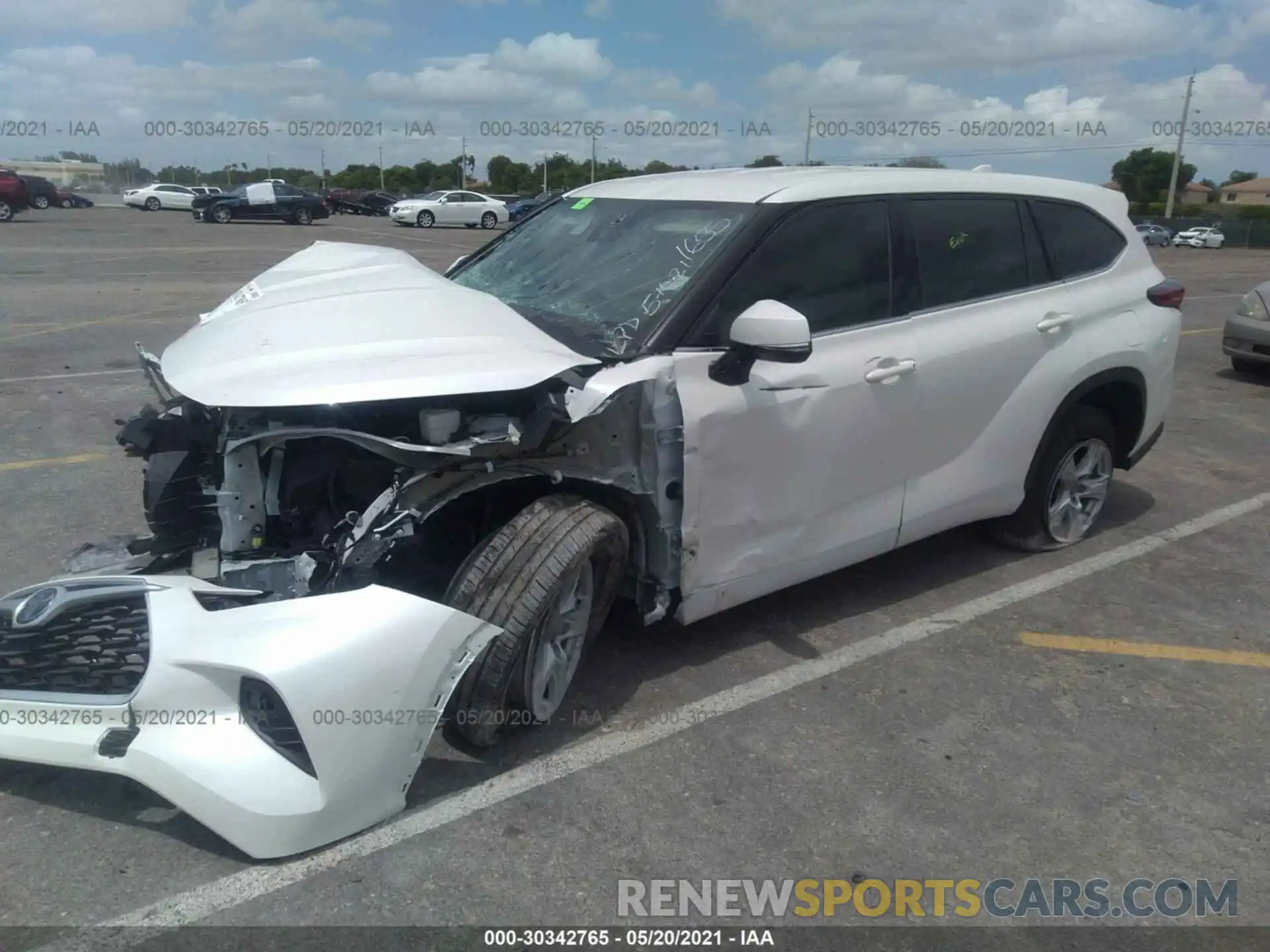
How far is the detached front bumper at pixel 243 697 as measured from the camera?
2.55 meters

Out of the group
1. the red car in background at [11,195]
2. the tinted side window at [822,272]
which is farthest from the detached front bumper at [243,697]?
the red car in background at [11,195]

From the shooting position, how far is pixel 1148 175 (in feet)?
249

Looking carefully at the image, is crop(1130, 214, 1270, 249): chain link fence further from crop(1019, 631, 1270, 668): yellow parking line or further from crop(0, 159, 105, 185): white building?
crop(0, 159, 105, 185): white building

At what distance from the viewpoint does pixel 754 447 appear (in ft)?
11.5

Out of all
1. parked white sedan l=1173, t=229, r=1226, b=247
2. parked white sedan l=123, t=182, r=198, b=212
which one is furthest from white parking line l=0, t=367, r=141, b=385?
parked white sedan l=1173, t=229, r=1226, b=247

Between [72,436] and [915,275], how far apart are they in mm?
5478

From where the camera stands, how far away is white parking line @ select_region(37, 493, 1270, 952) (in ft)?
8.21

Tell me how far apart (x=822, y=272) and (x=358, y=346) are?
5.85 feet

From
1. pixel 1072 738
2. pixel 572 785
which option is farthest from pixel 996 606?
pixel 572 785

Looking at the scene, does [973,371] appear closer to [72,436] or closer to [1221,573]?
[1221,573]

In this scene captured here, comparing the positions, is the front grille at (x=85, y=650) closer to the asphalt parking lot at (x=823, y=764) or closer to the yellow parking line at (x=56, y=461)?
the asphalt parking lot at (x=823, y=764)

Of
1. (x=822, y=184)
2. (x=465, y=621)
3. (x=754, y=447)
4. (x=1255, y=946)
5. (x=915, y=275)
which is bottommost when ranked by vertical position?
(x=1255, y=946)

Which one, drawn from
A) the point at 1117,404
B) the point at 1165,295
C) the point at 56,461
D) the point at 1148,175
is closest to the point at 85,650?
the point at 56,461

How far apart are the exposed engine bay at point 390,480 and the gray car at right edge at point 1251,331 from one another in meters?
8.65
